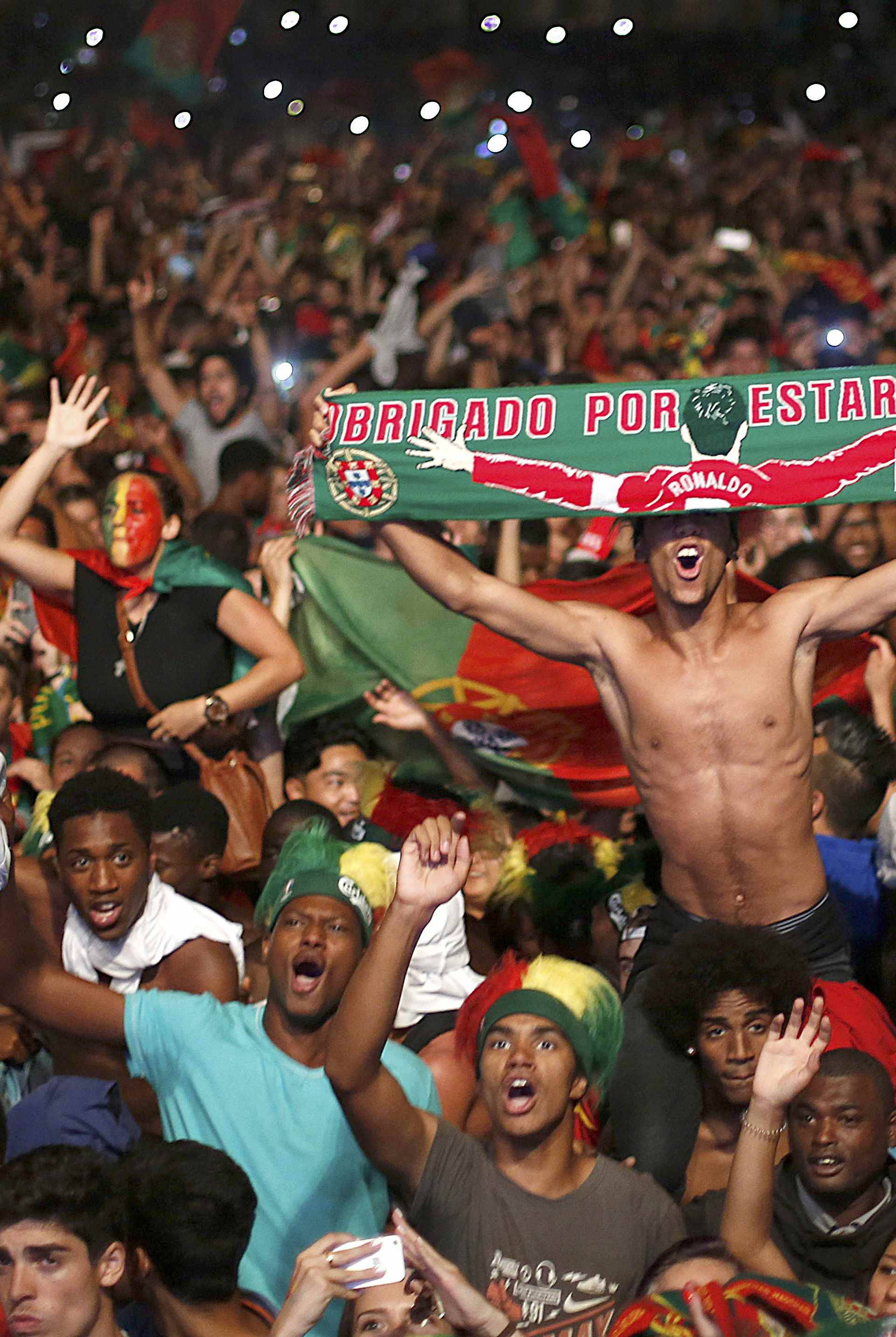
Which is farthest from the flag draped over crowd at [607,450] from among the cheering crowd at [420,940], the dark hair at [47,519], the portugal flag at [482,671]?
the dark hair at [47,519]

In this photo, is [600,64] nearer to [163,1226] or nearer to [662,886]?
[662,886]

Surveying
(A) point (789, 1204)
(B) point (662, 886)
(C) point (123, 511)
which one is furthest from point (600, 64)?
(A) point (789, 1204)

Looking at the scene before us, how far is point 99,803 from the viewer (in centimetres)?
402

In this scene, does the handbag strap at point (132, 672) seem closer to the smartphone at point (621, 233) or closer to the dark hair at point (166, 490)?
the dark hair at point (166, 490)

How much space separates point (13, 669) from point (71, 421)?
2.69 feet

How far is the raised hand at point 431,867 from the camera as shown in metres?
2.92

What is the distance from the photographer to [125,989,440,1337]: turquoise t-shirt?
3.20m

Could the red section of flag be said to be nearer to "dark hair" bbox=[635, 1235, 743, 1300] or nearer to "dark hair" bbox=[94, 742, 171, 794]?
"dark hair" bbox=[94, 742, 171, 794]

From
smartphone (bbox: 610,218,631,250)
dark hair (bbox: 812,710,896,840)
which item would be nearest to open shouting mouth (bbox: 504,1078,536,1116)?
dark hair (bbox: 812,710,896,840)

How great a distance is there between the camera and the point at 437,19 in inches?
556

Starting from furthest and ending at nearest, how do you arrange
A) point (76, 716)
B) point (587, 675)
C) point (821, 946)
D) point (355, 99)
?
point (355, 99) < point (76, 716) < point (587, 675) < point (821, 946)

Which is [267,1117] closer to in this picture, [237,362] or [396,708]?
[396,708]

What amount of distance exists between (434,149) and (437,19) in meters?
1.87

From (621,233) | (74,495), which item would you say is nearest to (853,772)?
(74,495)
